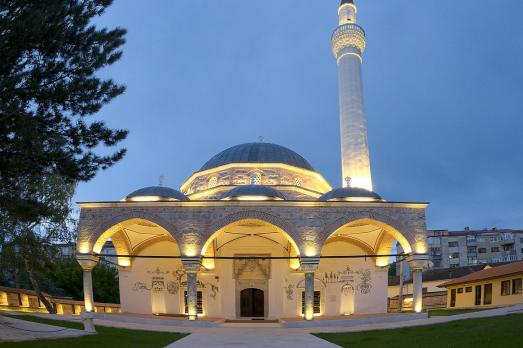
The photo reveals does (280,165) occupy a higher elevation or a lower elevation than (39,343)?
higher

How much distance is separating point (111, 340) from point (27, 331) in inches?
65.6

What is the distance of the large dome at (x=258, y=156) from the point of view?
64.2 feet

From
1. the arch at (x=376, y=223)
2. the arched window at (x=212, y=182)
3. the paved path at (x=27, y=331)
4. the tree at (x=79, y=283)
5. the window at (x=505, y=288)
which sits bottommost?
the tree at (x=79, y=283)

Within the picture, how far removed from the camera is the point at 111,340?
980 centimetres

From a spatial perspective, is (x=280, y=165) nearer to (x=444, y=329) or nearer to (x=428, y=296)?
(x=444, y=329)

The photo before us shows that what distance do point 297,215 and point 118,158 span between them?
25.2 ft

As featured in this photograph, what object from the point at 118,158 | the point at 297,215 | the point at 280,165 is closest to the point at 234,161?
the point at 280,165

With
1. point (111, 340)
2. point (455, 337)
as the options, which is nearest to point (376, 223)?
point (455, 337)

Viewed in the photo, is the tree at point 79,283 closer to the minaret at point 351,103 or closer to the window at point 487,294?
the minaret at point 351,103

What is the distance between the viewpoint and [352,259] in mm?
18000

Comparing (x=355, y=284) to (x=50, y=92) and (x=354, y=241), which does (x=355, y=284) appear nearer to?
(x=354, y=241)

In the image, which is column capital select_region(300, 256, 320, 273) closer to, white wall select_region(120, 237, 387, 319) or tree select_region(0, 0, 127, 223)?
white wall select_region(120, 237, 387, 319)

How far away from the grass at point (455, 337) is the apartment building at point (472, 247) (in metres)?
30.5

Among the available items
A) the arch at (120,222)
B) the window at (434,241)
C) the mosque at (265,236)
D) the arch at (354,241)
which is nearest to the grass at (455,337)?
the mosque at (265,236)
